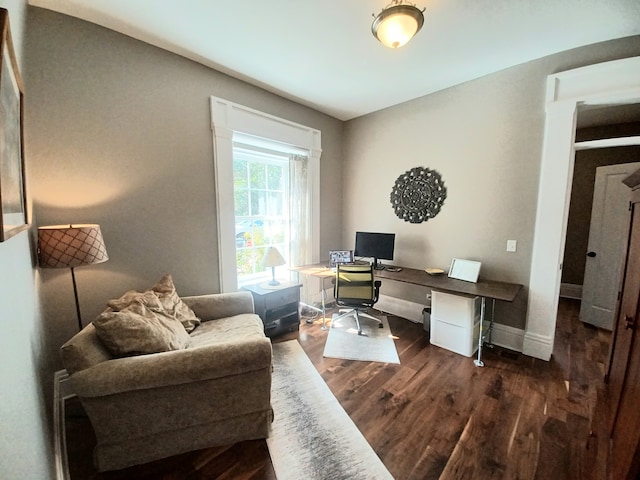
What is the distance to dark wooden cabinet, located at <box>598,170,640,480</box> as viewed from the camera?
0.82 m

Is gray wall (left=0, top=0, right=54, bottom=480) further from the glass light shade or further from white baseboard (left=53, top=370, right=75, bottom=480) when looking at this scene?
the glass light shade

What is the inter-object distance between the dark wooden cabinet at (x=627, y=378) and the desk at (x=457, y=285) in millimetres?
1002

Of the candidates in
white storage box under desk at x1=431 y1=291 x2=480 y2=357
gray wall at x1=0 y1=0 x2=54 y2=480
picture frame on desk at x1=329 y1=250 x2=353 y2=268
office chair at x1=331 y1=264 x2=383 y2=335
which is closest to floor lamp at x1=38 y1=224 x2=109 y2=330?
gray wall at x1=0 y1=0 x2=54 y2=480

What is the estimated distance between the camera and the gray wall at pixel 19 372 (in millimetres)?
714

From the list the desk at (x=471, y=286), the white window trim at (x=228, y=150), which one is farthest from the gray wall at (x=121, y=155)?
the desk at (x=471, y=286)

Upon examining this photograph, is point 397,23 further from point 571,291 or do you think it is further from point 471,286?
point 571,291

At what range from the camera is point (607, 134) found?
148 inches

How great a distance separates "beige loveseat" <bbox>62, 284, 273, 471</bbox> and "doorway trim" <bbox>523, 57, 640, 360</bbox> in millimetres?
2628

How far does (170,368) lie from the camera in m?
1.36

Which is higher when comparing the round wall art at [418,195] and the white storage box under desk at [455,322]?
the round wall art at [418,195]

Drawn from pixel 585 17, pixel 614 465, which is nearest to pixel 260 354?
pixel 614 465

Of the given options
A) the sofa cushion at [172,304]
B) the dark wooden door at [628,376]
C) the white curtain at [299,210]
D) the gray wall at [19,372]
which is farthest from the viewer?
the white curtain at [299,210]

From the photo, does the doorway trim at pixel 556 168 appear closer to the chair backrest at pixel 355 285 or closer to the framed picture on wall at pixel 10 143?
the chair backrest at pixel 355 285

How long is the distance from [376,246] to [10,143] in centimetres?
319
